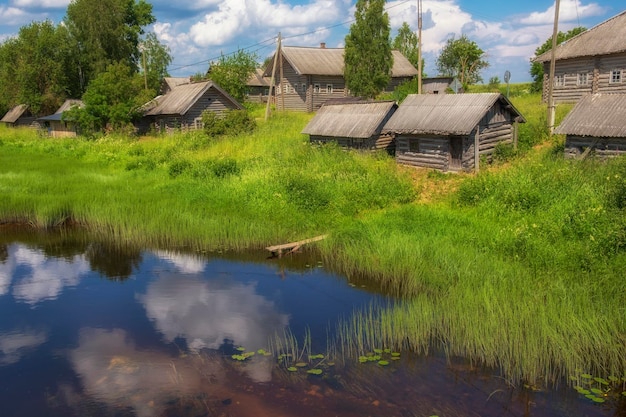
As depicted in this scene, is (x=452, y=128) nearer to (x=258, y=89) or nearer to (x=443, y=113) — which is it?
(x=443, y=113)

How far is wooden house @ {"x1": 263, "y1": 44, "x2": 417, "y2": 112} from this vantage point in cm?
4569

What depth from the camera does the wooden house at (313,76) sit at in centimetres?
4569

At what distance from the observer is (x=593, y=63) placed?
33219 millimetres

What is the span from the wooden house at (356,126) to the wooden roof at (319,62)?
1570 cm

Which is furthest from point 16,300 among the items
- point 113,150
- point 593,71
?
point 593,71

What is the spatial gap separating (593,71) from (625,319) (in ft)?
93.7

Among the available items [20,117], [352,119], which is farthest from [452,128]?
[20,117]

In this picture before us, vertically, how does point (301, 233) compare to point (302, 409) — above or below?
above

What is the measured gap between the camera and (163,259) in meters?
16.9

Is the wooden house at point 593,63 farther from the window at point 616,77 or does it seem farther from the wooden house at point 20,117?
the wooden house at point 20,117

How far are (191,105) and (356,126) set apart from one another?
16903mm

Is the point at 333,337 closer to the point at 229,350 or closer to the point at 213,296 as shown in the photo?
the point at 229,350

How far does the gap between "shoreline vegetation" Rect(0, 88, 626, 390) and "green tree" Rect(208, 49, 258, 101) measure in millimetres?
14173

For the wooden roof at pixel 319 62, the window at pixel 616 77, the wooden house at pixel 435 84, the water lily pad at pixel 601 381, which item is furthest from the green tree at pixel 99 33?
the water lily pad at pixel 601 381
